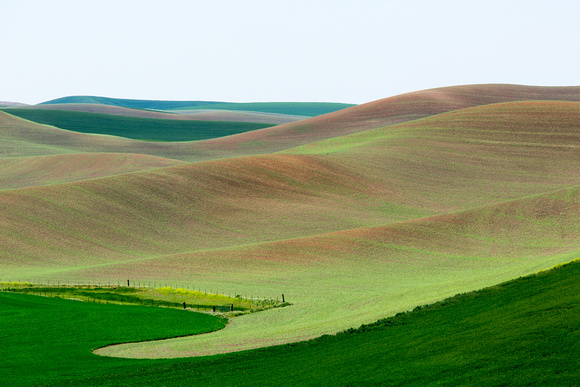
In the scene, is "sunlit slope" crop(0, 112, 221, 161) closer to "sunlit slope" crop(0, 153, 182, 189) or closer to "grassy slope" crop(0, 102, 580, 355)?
"sunlit slope" crop(0, 153, 182, 189)

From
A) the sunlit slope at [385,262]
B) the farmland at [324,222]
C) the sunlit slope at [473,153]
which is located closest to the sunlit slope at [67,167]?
the farmland at [324,222]

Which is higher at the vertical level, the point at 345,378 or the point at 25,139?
the point at 25,139

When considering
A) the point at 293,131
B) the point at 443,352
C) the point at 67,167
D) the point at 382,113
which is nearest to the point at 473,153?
the point at 382,113

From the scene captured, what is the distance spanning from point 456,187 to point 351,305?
47.3 metres

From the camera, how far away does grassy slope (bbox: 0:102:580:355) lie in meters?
41.5

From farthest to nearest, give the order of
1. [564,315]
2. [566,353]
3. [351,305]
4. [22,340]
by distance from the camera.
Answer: [351,305] → [22,340] → [564,315] → [566,353]

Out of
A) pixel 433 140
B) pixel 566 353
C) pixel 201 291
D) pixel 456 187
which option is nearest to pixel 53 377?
pixel 566 353

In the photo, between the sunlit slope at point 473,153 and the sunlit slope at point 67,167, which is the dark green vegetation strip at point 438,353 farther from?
the sunlit slope at point 67,167

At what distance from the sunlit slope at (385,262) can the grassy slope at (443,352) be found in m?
6.68

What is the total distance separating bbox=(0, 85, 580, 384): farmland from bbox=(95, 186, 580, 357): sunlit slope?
21 cm

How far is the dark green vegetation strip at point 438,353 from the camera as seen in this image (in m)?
14.4

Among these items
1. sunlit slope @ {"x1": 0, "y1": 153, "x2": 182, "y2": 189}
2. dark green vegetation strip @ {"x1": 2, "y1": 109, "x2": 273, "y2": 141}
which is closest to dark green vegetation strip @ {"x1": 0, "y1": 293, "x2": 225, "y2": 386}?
sunlit slope @ {"x1": 0, "y1": 153, "x2": 182, "y2": 189}

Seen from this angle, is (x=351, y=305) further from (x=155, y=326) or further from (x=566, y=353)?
(x=566, y=353)

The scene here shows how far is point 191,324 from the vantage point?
31031 mm
